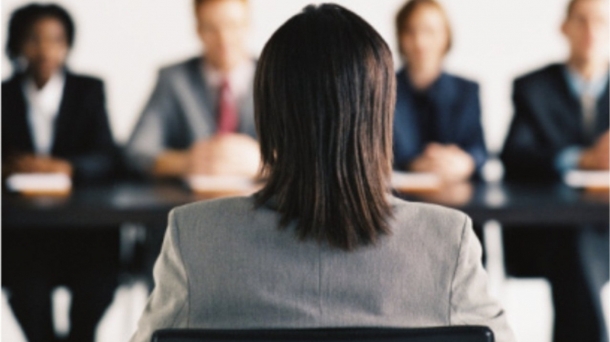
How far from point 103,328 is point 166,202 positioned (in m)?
1.26

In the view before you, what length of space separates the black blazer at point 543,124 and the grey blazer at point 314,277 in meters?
2.79

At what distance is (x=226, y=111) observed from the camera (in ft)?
13.3

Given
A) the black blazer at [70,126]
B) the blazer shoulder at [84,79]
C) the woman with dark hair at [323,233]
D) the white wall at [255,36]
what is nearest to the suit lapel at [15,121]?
the black blazer at [70,126]

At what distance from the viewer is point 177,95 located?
411 centimetres

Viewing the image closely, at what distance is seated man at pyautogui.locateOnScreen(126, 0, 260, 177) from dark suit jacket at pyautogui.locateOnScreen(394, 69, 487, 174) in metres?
0.66

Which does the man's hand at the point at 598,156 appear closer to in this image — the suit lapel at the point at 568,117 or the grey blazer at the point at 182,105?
the suit lapel at the point at 568,117

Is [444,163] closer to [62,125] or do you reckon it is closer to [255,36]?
[62,125]

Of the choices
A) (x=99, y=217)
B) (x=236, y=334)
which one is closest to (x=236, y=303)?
(x=236, y=334)

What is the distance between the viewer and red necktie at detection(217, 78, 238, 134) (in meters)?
4.03

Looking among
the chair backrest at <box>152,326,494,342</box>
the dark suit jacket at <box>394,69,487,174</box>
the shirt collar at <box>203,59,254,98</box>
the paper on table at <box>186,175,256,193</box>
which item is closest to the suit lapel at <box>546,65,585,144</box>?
the dark suit jacket at <box>394,69,487,174</box>

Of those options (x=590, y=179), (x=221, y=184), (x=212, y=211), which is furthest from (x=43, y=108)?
(x=212, y=211)

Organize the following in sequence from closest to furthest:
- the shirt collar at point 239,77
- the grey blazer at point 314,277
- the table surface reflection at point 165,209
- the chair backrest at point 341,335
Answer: the chair backrest at point 341,335
the grey blazer at point 314,277
the table surface reflection at point 165,209
the shirt collar at point 239,77

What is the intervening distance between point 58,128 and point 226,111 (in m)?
0.72

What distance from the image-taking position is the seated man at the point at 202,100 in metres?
3.95
